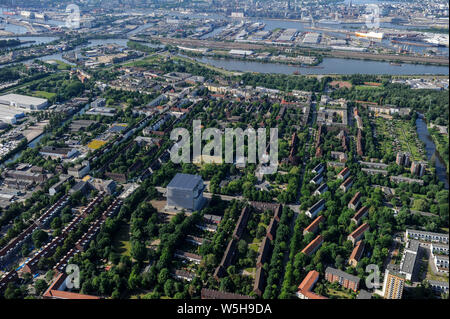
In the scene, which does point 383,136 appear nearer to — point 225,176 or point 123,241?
point 225,176

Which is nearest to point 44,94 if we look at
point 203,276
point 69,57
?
point 69,57

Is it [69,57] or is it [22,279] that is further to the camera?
[69,57]

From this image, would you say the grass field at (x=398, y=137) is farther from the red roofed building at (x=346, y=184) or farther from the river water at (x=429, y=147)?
the red roofed building at (x=346, y=184)

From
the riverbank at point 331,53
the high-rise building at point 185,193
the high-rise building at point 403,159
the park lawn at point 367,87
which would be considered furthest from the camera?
the riverbank at point 331,53

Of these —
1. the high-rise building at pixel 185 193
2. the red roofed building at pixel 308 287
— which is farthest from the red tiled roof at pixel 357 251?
the high-rise building at pixel 185 193

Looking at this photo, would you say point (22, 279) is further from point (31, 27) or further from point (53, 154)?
point (31, 27)
